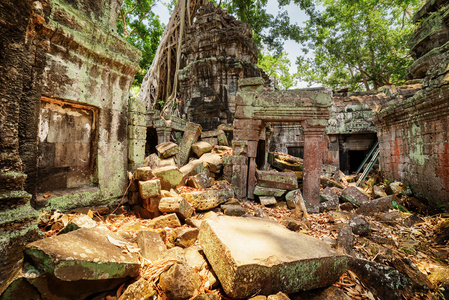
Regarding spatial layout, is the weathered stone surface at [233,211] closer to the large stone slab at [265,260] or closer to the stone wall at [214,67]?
the large stone slab at [265,260]

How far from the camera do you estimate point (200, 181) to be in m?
4.64

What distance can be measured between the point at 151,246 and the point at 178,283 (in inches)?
24.3

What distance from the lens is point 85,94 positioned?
9.16ft

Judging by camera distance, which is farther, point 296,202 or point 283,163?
point 283,163

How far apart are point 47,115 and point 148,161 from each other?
2442 millimetres

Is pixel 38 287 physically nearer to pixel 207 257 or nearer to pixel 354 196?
pixel 207 257

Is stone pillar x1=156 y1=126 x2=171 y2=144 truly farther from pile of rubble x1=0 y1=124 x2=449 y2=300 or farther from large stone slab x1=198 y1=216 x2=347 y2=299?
large stone slab x1=198 y1=216 x2=347 y2=299

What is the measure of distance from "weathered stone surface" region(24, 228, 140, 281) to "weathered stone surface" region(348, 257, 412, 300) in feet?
7.74

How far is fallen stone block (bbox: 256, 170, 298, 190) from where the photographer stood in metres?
5.07

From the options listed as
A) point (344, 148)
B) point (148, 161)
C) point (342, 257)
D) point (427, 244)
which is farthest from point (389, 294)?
point (344, 148)

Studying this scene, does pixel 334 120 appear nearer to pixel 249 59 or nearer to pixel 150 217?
pixel 249 59

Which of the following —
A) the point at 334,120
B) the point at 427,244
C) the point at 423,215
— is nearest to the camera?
the point at 427,244

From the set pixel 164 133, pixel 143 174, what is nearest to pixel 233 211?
pixel 143 174

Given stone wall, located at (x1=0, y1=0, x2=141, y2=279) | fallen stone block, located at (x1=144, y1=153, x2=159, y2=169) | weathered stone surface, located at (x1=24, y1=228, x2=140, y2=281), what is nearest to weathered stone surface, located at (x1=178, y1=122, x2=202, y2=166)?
fallen stone block, located at (x1=144, y1=153, x2=159, y2=169)
